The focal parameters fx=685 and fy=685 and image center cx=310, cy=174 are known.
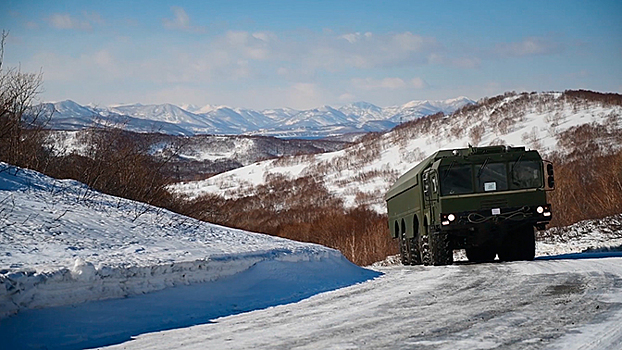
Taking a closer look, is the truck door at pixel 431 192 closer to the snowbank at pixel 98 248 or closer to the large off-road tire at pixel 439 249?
the large off-road tire at pixel 439 249

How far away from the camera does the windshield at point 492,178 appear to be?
18.0 m

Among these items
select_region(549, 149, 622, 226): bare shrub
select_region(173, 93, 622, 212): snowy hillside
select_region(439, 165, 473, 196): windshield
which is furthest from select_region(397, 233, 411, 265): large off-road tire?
select_region(173, 93, 622, 212): snowy hillside

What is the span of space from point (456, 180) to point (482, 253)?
12.2ft

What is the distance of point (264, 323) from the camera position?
874 cm

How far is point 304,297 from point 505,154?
28.7 feet

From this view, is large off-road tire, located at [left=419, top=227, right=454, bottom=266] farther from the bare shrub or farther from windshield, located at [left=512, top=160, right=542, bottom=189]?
the bare shrub

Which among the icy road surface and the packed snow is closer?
the icy road surface

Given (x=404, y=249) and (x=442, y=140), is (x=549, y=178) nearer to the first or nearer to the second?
(x=404, y=249)

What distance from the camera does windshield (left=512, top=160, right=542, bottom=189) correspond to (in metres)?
18.0

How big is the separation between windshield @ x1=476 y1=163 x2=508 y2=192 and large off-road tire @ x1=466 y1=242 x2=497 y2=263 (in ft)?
6.33

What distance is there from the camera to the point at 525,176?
18.1 metres

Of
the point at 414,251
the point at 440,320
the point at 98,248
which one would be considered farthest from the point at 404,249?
the point at 440,320

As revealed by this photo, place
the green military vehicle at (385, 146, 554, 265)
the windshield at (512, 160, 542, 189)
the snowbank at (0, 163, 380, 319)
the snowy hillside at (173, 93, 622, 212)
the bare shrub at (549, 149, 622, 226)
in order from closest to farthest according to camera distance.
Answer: the snowbank at (0, 163, 380, 319) < the green military vehicle at (385, 146, 554, 265) < the windshield at (512, 160, 542, 189) < the bare shrub at (549, 149, 622, 226) < the snowy hillside at (173, 93, 622, 212)

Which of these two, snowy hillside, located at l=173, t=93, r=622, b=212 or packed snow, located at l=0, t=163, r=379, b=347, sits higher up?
snowy hillside, located at l=173, t=93, r=622, b=212
